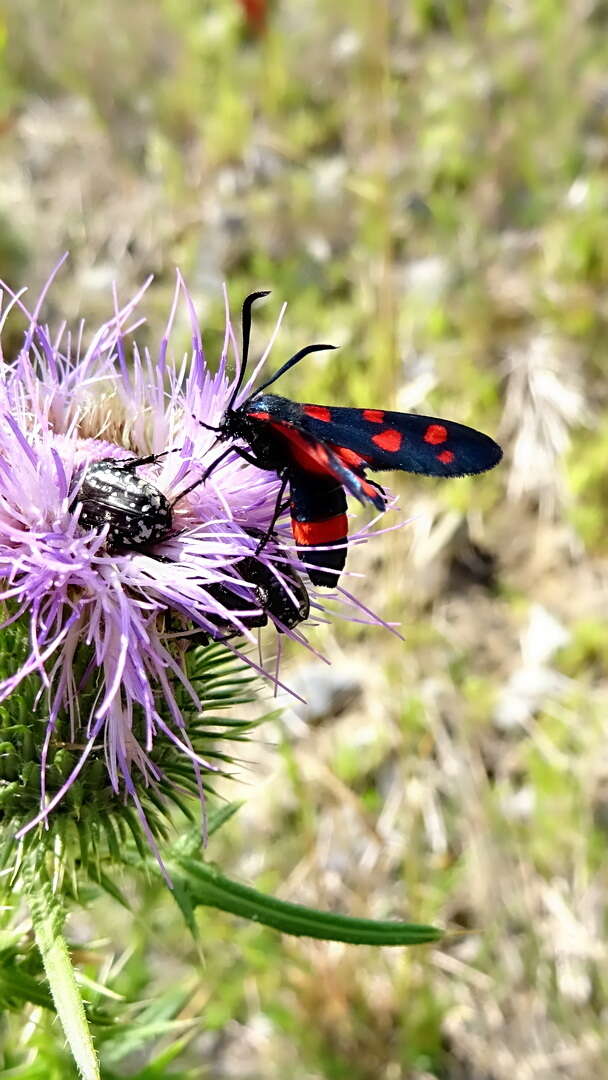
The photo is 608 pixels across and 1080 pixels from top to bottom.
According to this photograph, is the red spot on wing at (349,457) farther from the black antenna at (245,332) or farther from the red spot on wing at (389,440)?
the black antenna at (245,332)

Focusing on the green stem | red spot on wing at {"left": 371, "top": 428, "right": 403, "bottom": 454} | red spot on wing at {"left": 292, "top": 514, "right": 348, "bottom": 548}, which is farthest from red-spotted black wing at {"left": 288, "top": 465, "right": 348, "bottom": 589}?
the green stem

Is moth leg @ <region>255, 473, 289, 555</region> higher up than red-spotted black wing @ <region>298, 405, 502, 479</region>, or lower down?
lower down

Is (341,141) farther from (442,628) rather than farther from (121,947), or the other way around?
(121,947)

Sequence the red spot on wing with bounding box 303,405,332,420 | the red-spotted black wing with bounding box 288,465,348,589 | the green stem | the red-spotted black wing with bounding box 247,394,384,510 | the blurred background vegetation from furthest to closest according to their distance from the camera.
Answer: the blurred background vegetation
the red spot on wing with bounding box 303,405,332,420
the red-spotted black wing with bounding box 288,465,348,589
the red-spotted black wing with bounding box 247,394,384,510
the green stem

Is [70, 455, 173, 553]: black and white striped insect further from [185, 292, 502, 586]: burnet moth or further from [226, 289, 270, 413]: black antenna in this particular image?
[226, 289, 270, 413]: black antenna

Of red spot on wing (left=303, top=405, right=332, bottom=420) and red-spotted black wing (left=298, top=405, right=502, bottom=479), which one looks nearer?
red-spotted black wing (left=298, top=405, right=502, bottom=479)

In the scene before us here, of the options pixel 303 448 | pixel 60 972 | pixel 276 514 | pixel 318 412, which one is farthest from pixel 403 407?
pixel 60 972
